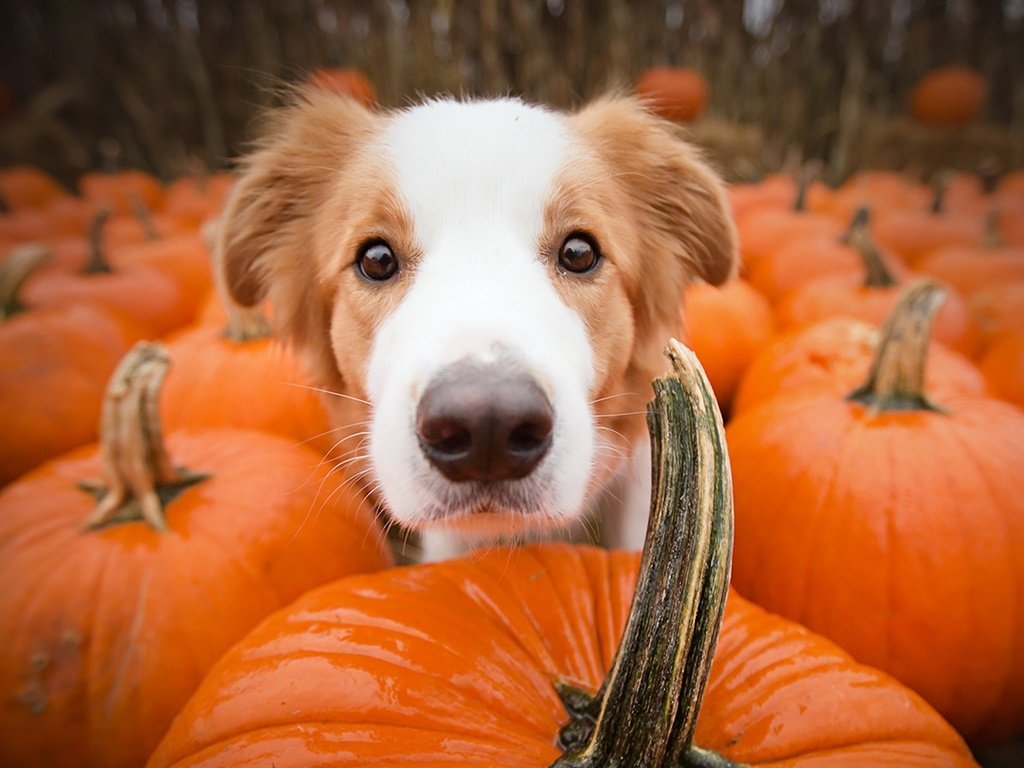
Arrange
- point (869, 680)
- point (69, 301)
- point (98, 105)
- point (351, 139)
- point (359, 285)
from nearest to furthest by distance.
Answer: point (869, 680) < point (359, 285) < point (351, 139) < point (69, 301) < point (98, 105)

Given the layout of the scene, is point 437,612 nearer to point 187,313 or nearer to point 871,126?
point 187,313

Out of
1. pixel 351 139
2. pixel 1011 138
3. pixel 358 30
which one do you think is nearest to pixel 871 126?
pixel 1011 138

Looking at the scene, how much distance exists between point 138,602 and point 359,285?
648 mm

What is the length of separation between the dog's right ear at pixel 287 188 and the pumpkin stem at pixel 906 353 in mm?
1114

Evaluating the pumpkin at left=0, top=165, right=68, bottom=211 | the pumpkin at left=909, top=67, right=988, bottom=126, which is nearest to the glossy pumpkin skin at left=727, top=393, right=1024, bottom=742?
the pumpkin at left=0, top=165, right=68, bottom=211

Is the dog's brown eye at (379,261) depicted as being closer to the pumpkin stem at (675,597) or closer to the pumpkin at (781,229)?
the pumpkin stem at (675,597)

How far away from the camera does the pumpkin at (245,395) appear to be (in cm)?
169

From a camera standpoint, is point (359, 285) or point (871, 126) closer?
point (359, 285)

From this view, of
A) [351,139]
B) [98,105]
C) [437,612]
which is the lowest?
[437,612]

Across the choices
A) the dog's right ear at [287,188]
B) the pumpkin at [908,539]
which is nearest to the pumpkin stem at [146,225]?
the dog's right ear at [287,188]

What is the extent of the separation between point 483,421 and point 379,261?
509mm

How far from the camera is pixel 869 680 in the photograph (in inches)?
31.6

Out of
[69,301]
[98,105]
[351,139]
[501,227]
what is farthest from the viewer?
[98,105]

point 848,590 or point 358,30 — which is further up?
point 358,30
